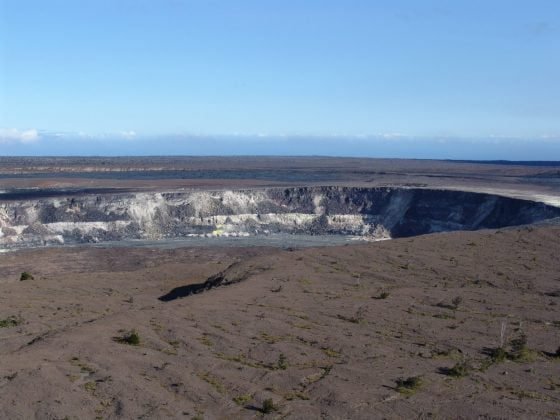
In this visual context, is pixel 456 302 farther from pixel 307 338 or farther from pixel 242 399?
pixel 242 399

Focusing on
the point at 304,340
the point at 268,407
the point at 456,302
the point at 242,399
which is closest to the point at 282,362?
the point at 304,340

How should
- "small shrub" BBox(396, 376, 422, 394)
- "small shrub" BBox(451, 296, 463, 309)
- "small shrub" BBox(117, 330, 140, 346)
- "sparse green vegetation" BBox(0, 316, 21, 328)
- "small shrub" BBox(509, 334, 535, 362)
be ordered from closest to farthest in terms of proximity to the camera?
"small shrub" BBox(396, 376, 422, 394) < "small shrub" BBox(509, 334, 535, 362) < "small shrub" BBox(117, 330, 140, 346) < "sparse green vegetation" BBox(0, 316, 21, 328) < "small shrub" BBox(451, 296, 463, 309)

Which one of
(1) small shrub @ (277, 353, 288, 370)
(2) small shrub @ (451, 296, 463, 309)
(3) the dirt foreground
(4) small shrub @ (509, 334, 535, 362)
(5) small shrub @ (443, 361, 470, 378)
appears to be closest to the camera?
(3) the dirt foreground

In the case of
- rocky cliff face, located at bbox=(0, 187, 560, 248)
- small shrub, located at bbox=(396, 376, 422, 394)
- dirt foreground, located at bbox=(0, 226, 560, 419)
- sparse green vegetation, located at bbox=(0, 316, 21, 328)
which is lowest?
rocky cliff face, located at bbox=(0, 187, 560, 248)

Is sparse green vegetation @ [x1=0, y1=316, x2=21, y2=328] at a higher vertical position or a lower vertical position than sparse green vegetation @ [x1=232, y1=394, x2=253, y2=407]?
lower

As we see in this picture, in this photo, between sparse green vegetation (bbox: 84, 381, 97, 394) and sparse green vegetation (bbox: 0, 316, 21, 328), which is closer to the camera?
sparse green vegetation (bbox: 84, 381, 97, 394)

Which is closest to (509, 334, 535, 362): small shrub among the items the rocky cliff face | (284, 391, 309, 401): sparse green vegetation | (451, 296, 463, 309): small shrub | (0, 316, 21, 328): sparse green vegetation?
(451, 296, 463, 309): small shrub

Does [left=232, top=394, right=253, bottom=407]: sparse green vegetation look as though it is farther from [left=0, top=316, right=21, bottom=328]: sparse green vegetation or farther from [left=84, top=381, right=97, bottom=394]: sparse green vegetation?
[left=0, top=316, right=21, bottom=328]: sparse green vegetation
